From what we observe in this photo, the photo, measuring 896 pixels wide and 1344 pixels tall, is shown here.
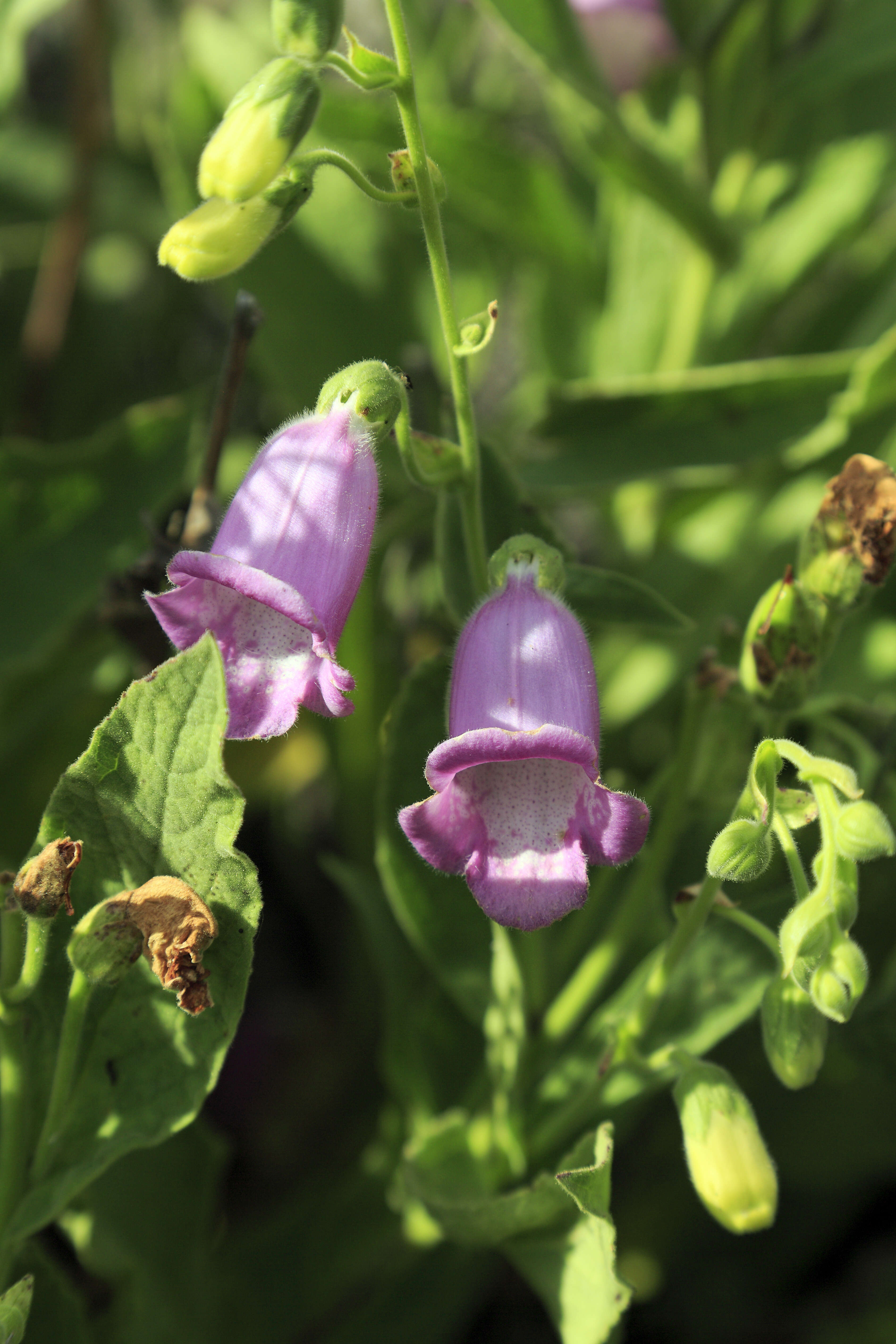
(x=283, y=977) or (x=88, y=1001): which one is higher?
(x=88, y=1001)

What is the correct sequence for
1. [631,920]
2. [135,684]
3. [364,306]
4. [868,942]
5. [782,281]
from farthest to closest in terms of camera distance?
[364,306] < [782,281] < [868,942] < [631,920] < [135,684]

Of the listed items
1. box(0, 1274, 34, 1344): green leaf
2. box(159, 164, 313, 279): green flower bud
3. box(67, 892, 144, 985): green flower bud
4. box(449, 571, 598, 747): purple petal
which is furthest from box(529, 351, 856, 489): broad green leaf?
box(0, 1274, 34, 1344): green leaf

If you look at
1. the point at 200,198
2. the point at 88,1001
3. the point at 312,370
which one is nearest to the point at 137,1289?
the point at 88,1001

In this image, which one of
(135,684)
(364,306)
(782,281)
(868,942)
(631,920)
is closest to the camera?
(135,684)

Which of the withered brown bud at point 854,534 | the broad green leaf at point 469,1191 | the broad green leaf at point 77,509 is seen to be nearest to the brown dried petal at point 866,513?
the withered brown bud at point 854,534

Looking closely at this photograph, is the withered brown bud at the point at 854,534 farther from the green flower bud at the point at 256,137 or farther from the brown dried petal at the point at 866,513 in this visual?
the green flower bud at the point at 256,137

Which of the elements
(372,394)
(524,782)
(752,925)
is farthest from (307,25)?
(752,925)

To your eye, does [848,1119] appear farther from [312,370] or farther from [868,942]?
[312,370]

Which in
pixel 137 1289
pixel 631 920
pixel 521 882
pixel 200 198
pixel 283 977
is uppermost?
pixel 200 198

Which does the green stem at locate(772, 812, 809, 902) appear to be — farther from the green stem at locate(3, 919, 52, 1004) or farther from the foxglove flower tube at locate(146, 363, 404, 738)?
the green stem at locate(3, 919, 52, 1004)
